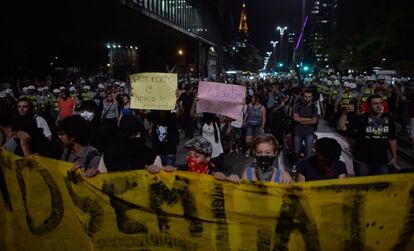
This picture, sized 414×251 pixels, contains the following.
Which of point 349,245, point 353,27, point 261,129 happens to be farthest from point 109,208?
point 353,27

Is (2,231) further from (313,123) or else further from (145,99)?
(313,123)

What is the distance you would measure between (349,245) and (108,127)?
25.5 ft

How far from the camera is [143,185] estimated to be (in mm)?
3846

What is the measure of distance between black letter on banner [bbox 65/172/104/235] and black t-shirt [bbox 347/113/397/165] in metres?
3.63

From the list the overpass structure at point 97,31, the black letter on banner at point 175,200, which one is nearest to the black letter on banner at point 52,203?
the black letter on banner at point 175,200

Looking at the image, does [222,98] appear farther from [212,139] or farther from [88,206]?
[88,206]

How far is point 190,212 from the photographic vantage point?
3.77 m

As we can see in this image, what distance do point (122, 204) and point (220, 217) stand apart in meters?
0.80

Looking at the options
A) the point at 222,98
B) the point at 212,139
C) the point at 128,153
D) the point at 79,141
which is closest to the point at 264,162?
the point at 128,153

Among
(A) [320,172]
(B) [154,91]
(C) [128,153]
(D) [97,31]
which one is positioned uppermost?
(D) [97,31]

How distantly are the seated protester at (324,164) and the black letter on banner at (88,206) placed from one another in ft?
5.90

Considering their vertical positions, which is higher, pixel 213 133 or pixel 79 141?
pixel 79 141

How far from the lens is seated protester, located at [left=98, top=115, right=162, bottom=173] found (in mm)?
4273

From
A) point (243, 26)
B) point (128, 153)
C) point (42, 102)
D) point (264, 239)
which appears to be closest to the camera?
point (264, 239)
